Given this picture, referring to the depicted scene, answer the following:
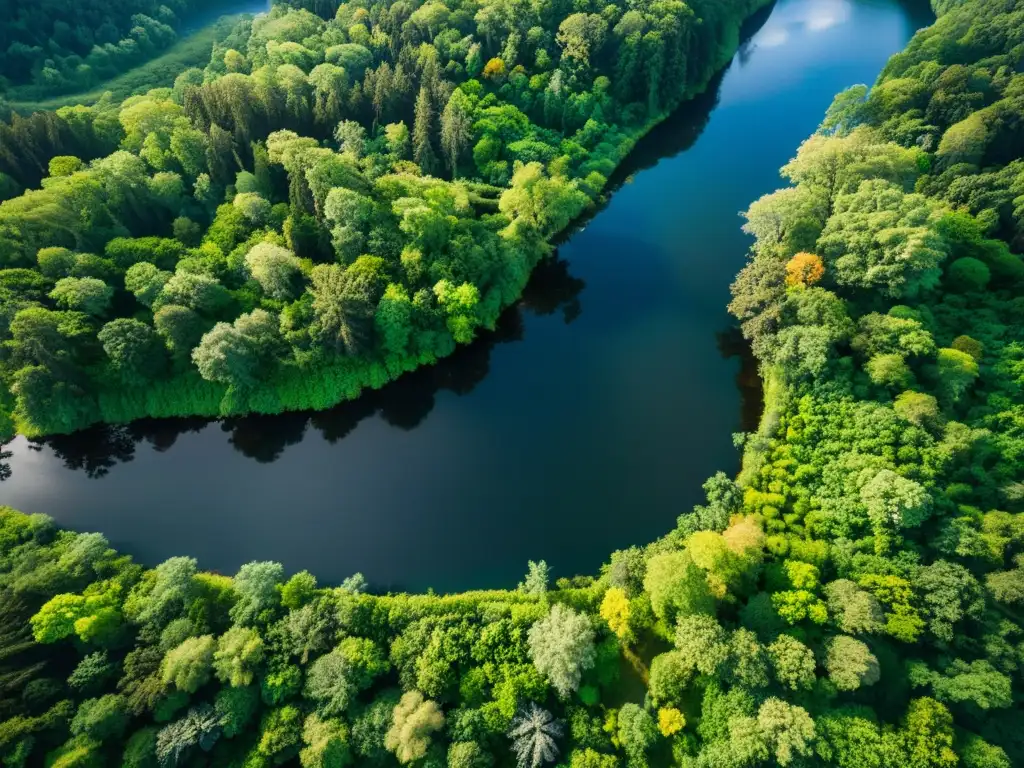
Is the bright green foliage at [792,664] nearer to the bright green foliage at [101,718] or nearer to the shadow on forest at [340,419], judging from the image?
the shadow on forest at [340,419]

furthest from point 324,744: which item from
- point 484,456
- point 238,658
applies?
point 484,456

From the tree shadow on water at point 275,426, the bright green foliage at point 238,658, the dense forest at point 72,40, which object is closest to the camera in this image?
the bright green foliage at point 238,658

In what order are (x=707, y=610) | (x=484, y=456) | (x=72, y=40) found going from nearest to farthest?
(x=707, y=610) < (x=484, y=456) < (x=72, y=40)

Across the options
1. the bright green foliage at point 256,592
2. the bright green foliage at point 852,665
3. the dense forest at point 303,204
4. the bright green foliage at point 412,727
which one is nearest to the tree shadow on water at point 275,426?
the dense forest at point 303,204

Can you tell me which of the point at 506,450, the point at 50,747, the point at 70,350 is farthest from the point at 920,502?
the point at 70,350

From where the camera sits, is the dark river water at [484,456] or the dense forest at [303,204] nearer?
the dark river water at [484,456]

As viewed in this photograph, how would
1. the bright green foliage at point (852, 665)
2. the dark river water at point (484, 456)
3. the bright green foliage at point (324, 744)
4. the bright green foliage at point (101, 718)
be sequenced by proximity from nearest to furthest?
the bright green foliage at point (852, 665), the bright green foliage at point (324, 744), the bright green foliage at point (101, 718), the dark river water at point (484, 456)

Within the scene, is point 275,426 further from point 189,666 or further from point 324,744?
point 324,744
